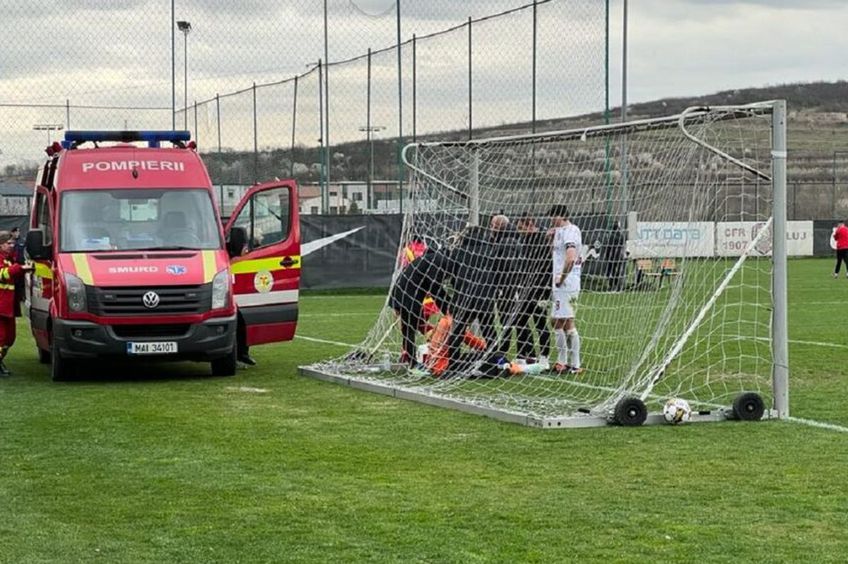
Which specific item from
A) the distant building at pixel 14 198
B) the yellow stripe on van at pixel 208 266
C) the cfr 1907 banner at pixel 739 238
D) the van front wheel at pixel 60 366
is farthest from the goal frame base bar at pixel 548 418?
A: the distant building at pixel 14 198

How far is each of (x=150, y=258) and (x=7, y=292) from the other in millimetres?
1722

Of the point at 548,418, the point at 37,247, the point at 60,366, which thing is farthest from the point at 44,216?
the point at 548,418

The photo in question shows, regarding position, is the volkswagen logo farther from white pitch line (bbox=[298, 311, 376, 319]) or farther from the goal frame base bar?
white pitch line (bbox=[298, 311, 376, 319])

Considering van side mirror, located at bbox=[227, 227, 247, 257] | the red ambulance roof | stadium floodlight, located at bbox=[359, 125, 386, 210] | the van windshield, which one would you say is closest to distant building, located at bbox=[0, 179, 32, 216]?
stadium floodlight, located at bbox=[359, 125, 386, 210]

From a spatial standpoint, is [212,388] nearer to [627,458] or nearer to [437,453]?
[437,453]

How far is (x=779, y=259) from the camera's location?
1257 cm

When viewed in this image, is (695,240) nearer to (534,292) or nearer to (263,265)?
(534,292)

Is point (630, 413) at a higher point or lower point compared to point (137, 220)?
lower

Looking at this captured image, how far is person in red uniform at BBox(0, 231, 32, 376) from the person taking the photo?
17078mm

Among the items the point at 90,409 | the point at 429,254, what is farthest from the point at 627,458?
the point at 429,254

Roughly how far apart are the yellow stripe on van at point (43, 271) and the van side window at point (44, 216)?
0.29 metres

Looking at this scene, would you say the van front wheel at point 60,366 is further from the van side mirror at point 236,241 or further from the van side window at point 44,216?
the van side mirror at point 236,241

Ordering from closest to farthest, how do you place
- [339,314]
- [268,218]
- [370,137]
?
[268,218] → [339,314] → [370,137]

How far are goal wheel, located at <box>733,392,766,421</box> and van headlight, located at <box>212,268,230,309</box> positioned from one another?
653cm
